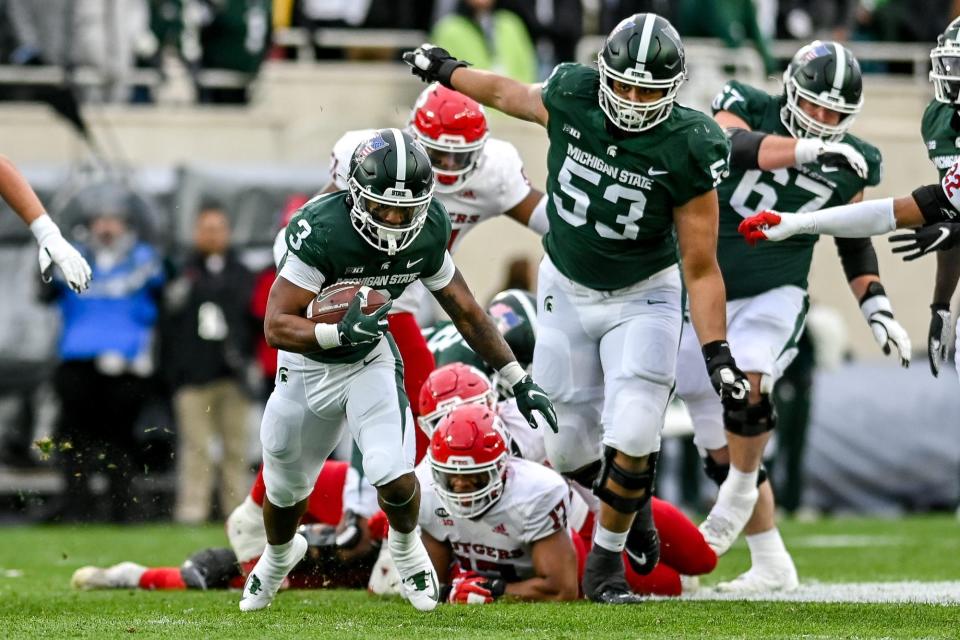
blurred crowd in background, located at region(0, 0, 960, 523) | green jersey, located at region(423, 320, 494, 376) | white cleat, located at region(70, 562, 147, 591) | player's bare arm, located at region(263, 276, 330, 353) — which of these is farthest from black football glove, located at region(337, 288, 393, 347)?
blurred crowd in background, located at region(0, 0, 960, 523)

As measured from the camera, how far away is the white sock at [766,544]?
23.3 feet

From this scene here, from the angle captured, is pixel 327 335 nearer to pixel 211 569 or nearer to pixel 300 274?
pixel 300 274

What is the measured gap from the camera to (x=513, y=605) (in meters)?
6.05

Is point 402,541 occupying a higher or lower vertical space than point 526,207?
lower

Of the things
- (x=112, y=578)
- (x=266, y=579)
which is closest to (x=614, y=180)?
(x=266, y=579)

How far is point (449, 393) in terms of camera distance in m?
6.47

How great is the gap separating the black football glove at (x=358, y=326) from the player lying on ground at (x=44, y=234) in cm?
125

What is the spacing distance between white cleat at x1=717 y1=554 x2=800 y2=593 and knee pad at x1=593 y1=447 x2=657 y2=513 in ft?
3.42

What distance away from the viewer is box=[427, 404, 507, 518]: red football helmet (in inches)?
238

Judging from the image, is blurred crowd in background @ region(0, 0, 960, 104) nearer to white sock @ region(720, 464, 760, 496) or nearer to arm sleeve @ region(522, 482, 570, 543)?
white sock @ region(720, 464, 760, 496)

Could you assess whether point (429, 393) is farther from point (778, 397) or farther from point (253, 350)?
point (778, 397)

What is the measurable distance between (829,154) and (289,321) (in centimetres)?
210

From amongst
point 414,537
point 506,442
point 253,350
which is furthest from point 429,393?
point 253,350

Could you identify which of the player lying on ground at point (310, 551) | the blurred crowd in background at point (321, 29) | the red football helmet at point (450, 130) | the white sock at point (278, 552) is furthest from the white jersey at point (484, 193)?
the blurred crowd in background at point (321, 29)
